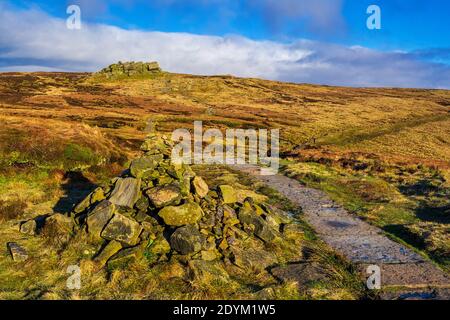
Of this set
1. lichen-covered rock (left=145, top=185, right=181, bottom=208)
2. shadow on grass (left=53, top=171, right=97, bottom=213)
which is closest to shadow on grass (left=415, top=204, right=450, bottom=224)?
lichen-covered rock (left=145, top=185, right=181, bottom=208)

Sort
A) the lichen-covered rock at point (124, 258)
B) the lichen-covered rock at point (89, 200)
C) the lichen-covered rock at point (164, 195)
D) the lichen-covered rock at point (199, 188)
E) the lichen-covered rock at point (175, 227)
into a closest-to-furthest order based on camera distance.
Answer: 1. the lichen-covered rock at point (124, 258)
2. the lichen-covered rock at point (175, 227)
3. the lichen-covered rock at point (164, 195)
4. the lichen-covered rock at point (89, 200)
5. the lichen-covered rock at point (199, 188)

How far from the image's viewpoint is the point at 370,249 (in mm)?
15219

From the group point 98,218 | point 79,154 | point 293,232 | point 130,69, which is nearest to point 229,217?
point 293,232

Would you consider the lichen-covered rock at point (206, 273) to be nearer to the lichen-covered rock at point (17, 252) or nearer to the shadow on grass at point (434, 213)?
the lichen-covered rock at point (17, 252)

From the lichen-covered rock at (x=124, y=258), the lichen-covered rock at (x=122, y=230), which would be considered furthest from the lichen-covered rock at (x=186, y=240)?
the lichen-covered rock at (x=122, y=230)

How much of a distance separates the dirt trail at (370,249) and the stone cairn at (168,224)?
185 cm

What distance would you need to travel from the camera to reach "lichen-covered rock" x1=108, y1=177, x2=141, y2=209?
1490 centimetres

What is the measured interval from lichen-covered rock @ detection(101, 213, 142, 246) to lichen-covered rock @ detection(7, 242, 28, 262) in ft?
8.11

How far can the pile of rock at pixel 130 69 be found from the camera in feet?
500

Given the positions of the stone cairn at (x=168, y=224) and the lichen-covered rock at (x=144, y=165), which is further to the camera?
the lichen-covered rock at (x=144, y=165)

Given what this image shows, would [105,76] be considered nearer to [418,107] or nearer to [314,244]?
[418,107]

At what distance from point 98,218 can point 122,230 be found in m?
1.15

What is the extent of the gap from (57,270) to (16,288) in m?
1.31

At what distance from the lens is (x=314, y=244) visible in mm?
15656
